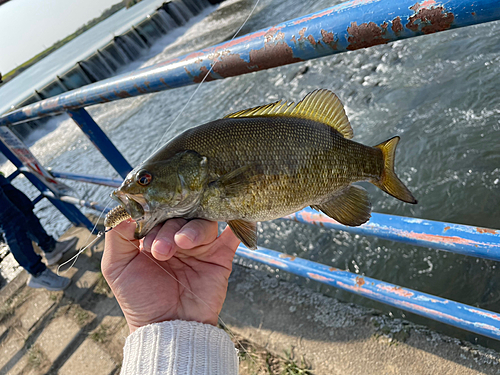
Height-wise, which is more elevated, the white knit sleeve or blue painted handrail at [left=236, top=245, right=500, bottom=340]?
the white knit sleeve

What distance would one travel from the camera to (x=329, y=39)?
101 centimetres

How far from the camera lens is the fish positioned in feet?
3.35

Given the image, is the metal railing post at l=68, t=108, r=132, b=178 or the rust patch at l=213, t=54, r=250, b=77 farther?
the metal railing post at l=68, t=108, r=132, b=178

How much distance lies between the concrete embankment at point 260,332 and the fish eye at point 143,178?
1.82 meters

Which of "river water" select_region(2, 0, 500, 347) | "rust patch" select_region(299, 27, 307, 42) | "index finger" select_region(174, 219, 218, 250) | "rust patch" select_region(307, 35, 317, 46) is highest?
"rust patch" select_region(299, 27, 307, 42)

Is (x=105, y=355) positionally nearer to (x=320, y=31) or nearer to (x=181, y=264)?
(x=181, y=264)

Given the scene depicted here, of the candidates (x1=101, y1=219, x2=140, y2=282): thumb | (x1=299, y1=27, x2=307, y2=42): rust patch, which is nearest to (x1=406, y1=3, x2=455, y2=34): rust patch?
(x1=299, y1=27, x2=307, y2=42): rust patch

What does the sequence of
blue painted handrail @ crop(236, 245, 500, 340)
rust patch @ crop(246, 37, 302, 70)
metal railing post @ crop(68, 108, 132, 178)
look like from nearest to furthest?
rust patch @ crop(246, 37, 302, 70) → blue painted handrail @ crop(236, 245, 500, 340) → metal railing post @ crop(68, 108, 132, 178)

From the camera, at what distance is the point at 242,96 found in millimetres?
8594

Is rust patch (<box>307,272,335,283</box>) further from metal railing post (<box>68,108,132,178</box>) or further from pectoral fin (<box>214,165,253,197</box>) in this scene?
metal railing post (<box>68,108,132,178</box>)

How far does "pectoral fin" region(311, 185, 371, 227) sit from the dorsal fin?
0.64 ft

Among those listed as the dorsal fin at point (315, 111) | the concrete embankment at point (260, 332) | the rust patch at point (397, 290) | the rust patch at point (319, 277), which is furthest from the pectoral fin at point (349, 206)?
the concrete embankment at point (260, 332)

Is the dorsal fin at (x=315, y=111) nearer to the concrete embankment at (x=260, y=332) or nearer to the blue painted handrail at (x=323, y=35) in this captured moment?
the blue painted handrail at (x=323, y=35)

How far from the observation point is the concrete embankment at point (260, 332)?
6.58 ft
